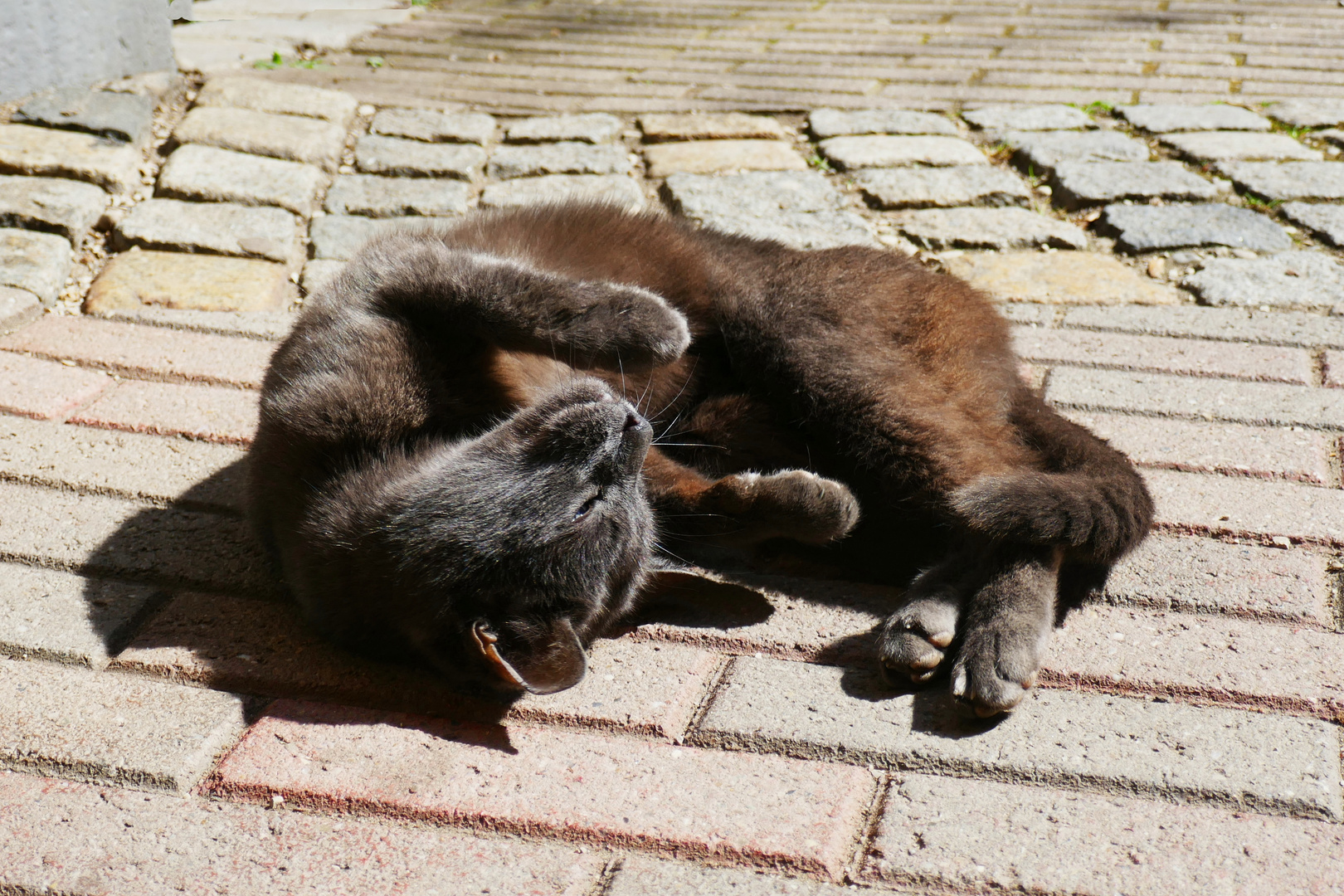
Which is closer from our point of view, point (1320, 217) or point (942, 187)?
point (1320, 217)

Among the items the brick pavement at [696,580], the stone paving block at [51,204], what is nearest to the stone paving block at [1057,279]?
the brick pavement at [696,580]

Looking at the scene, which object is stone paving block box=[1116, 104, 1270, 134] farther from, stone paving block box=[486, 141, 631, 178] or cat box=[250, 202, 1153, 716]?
cat box=[250, 202, 1153, 716]

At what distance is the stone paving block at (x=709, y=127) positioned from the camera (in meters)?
3.74

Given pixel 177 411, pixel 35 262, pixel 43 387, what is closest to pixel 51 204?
pixel 35 262

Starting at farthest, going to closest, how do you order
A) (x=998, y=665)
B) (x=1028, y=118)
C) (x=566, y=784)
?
(x=1028, y=118)
(x=998, y=665)
(x=566, y=784)

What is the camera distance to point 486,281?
1.97 metres

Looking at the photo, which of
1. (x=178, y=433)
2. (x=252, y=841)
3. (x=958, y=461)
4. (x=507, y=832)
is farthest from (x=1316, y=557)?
(x=178, y=433)

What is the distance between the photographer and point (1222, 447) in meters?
2.15

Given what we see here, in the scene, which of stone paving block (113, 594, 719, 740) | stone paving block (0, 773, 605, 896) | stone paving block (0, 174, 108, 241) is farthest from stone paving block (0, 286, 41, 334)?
stone paving block (0, 773, 605, 896)

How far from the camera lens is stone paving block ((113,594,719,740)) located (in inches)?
61.3

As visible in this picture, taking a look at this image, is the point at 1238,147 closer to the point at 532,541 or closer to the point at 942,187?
the point at 942,187

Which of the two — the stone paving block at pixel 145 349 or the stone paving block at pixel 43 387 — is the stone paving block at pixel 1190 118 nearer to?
the stone paving block at pixel 145 349

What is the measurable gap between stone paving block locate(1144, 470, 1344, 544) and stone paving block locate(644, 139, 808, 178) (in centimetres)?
184

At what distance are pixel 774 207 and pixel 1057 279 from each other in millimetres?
844
